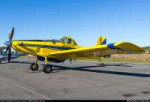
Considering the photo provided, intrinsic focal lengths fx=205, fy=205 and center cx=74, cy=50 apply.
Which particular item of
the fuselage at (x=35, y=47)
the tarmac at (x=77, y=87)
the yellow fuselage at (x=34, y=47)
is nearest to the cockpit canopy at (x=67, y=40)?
the fuselage at (x=35, y=47)

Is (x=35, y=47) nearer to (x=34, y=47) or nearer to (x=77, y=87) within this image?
(x=34, y=47)

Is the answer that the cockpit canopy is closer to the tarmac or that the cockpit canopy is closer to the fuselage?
the fuselage

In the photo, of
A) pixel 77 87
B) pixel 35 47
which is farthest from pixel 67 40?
pixel 77 87

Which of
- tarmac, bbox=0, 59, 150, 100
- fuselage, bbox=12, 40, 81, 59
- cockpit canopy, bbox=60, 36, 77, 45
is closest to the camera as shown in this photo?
tarmac, bbox=0, 59, 150, 100

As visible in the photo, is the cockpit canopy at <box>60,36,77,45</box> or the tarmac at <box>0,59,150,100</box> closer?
the tarmac at <box>0,59,150,100</box>

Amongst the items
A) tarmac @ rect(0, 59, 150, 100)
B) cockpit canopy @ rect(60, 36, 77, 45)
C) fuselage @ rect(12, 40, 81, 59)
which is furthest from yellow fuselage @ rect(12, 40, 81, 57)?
tarmac @ rect(0, 59, 150, 100)

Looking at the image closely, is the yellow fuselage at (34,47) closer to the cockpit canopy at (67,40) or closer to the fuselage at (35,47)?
the fuselage at (35,47)

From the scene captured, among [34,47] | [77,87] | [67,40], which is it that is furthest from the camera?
[67,40]

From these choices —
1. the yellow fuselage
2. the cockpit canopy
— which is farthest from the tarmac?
the cockpit canopy

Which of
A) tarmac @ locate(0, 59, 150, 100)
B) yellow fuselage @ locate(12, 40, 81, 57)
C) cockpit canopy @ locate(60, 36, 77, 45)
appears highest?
cockpit canopy @ locate(60, 36, 77, 45)

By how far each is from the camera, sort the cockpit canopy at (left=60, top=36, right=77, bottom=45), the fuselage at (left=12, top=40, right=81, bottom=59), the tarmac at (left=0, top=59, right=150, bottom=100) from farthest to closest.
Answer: the cockpit canopy at (left=60, top=36, right=77, bottom=45), the fuselage at (left=12, top=40, right=81, bottom=59), the tarmac at (left=0, top=59, right=150, bottom=100)

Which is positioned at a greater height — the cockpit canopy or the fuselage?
the cockpit canopy

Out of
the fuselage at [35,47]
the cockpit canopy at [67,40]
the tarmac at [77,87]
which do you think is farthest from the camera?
the cockpit canopy at [67,40]

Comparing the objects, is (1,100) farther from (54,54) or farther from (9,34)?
(9,34)
